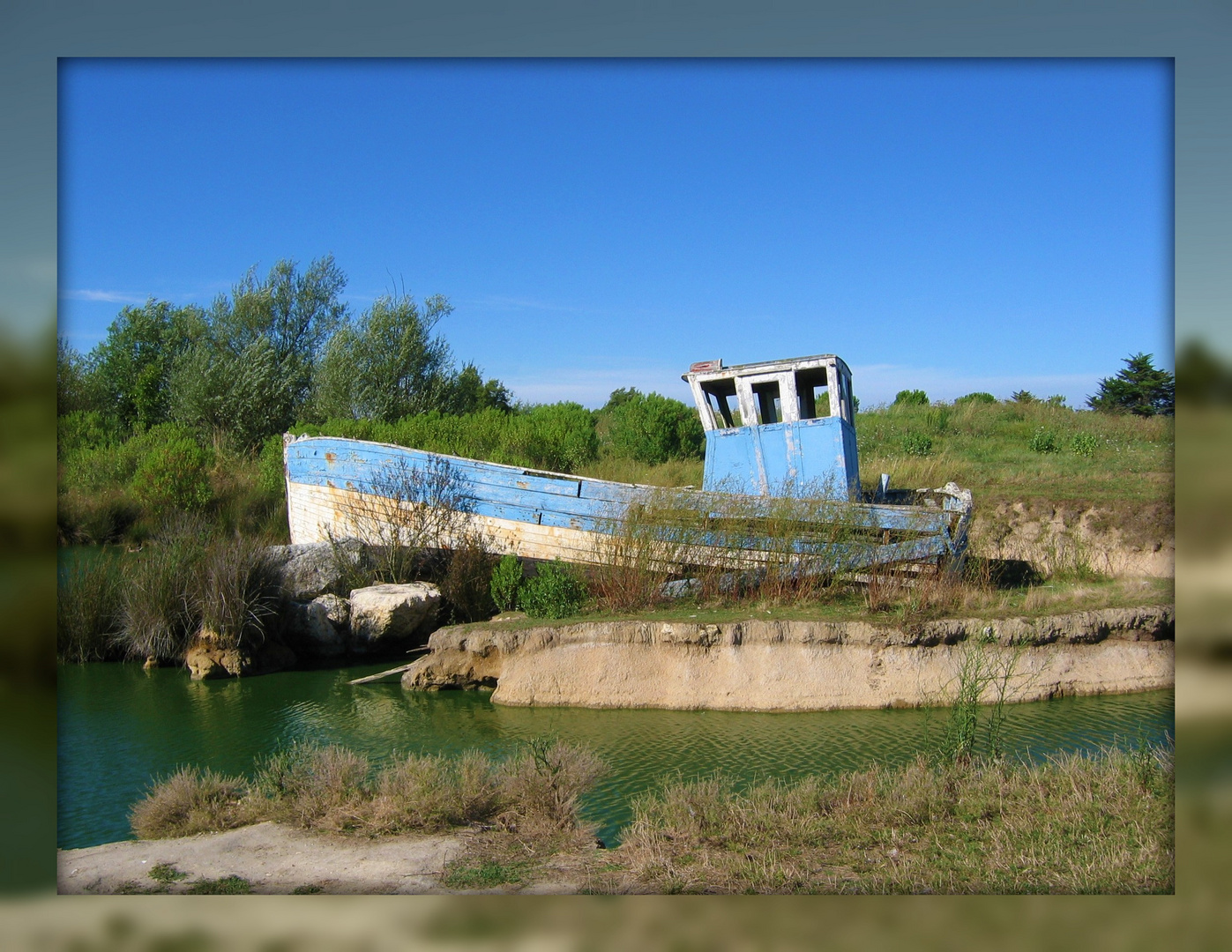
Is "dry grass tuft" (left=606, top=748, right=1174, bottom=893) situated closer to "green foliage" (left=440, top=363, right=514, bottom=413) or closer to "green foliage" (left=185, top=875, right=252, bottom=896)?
"green foliage" (left=185, top=875, right=252, bottom=896)

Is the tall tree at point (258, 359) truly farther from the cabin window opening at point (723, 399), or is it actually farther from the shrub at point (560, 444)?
the cabin window opening at point (723, 399)

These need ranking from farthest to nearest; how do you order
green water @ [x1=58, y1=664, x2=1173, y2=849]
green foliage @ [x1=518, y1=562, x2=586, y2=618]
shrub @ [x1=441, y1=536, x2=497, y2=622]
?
shrub @ [x1=441, y1=536, x2=497, y2=622] → green foliage @ [x1=518, y1=562, x2=586, y2=618] → green water @ [x1=58, y1=664, x2=1173, y2=849]

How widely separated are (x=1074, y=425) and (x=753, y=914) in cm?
2291

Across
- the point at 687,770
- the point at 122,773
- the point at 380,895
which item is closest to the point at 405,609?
the point at 122,773

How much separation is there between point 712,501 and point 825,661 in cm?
259

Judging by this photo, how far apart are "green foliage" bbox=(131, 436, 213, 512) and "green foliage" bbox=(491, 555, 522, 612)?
9.24m

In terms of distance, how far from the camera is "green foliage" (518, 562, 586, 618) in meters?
10.3

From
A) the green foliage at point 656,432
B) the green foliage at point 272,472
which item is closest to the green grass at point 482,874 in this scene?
the green foliage at point 272,472

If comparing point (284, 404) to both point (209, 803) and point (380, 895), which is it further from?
point (380, 895)

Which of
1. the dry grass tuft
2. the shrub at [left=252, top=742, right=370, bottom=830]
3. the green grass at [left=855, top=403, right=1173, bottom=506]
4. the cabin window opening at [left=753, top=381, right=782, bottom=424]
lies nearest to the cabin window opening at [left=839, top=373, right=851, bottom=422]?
Answer: the cabin window opening at [left=753, top=381, right=782, bottom=424]

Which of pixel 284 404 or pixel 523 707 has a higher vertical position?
pixel 284 404

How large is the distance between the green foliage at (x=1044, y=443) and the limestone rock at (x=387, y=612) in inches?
623

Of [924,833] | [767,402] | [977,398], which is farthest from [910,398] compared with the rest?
[924,833]
